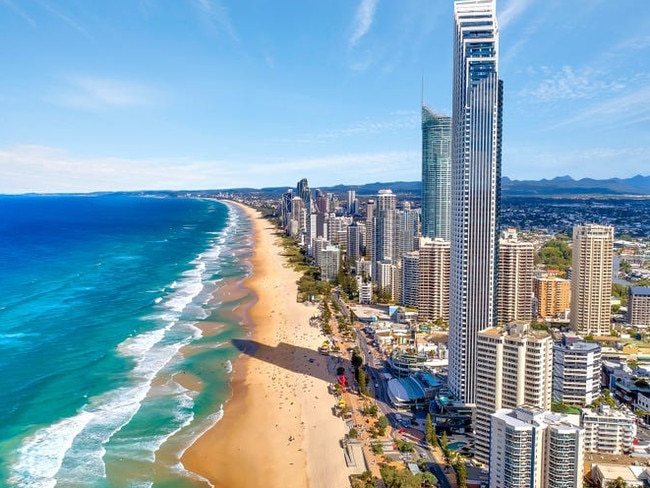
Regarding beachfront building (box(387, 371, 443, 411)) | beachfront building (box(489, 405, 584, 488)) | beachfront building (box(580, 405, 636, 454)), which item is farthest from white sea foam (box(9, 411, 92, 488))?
beachfront building (box(580, 405, 636, 454))

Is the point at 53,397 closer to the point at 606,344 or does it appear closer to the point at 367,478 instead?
the point at 367,478

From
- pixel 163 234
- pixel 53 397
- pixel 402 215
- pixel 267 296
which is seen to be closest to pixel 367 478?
pixel 53 397

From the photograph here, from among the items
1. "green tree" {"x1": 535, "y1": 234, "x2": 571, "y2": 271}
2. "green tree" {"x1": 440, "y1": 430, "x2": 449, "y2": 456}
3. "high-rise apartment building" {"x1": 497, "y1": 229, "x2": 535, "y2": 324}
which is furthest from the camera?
"green tree" {"x1": 535, "y1": 234, "x2": 571, "y2": 271}

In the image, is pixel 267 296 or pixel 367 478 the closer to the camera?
pixel 367 478

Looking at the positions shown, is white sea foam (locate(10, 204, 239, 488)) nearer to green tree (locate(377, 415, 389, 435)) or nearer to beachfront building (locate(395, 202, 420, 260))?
green tree (locate(377, 415, 389, 435))

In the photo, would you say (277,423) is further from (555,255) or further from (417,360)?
(555,255)

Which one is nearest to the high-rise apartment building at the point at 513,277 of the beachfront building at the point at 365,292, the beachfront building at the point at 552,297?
the beachfront building at the point at 552,297

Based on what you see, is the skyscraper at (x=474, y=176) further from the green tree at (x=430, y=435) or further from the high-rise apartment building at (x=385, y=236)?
the high-rise apartment building at (x=385, y=236)
